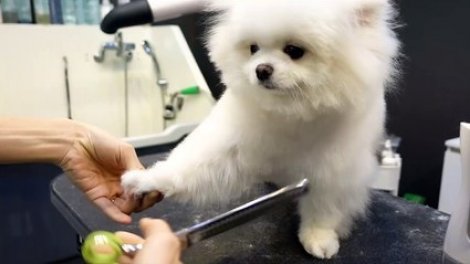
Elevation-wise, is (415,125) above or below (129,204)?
below

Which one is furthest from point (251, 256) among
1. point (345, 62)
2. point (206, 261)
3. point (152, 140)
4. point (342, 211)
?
point (152, 140)

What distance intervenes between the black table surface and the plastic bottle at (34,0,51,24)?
1060 mm

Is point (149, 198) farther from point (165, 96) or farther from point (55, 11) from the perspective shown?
point (55, 11)

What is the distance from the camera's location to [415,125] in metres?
1.83

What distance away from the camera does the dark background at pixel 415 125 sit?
162cm

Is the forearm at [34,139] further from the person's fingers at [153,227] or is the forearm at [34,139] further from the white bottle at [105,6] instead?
the white bottle at [105,6]

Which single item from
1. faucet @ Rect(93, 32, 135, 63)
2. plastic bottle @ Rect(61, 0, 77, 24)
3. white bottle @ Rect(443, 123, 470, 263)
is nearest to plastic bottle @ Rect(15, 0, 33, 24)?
plastic bottle @ Rect(61, 0, 77, 24)

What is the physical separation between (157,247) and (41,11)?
1707 mm

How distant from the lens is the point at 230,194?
34.0 inches

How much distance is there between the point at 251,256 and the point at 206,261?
78mm

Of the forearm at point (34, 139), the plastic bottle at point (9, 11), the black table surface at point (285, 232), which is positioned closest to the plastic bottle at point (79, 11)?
the plastic bottle at point (9, 11)

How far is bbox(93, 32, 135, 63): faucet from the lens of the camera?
1.95 meters

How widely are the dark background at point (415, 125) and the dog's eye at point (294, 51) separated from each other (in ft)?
3.11

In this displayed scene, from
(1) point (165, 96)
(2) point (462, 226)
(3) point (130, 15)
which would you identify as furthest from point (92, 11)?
(2) point (462, 226)
